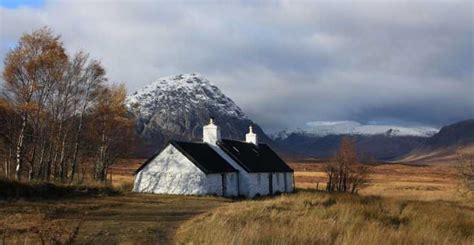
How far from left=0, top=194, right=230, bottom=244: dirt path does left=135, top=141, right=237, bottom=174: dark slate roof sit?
42.9ft

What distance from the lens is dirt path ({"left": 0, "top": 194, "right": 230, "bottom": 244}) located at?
14.7 m

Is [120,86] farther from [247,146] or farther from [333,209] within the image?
[333,209]

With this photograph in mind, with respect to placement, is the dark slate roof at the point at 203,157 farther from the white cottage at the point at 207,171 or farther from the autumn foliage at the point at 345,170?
the autumn foliage at the point at 345,170

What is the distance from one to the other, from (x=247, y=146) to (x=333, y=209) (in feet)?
103

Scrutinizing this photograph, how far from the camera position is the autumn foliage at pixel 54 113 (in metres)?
36.7

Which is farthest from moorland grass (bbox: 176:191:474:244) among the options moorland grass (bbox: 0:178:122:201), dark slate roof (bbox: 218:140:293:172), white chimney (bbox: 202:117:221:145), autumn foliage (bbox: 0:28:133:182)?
white chimney (bbox: 202:117:221:145)

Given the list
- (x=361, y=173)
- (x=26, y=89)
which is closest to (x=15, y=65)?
(x=26, y=89)

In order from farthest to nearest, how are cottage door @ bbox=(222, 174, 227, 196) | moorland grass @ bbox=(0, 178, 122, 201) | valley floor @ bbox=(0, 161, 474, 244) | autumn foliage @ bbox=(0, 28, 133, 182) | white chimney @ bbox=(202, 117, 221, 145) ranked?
white chimney @ bbox=(202, 117, 221, 145), cottage door @ bbox=(222, 174, 227, 196), autumn foliage @ bbox=(0, 28, 133, 182), moorland grass @ bbox=(0, 178, 122, 201), valley floor @ bbox=(0, 161, 474, 244)

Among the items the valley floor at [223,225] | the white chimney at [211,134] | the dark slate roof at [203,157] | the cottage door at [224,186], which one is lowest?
the valley floor at [223,225]

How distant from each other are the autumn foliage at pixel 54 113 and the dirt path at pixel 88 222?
8.84 metres

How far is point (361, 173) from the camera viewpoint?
5384cm

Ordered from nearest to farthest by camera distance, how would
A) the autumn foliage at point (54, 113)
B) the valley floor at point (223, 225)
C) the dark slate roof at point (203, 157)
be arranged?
the valley floor at point (223, 225) < the autumn foliage at point (54, 113) < the dark slate roof at point (203, 157)

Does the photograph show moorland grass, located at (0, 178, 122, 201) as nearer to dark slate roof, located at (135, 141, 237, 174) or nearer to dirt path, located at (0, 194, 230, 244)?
dirt path, located at (0, 194, 230, 244)

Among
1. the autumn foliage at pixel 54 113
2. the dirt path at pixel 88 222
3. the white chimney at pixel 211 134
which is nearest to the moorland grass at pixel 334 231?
the dirt path at pixel 88 222
